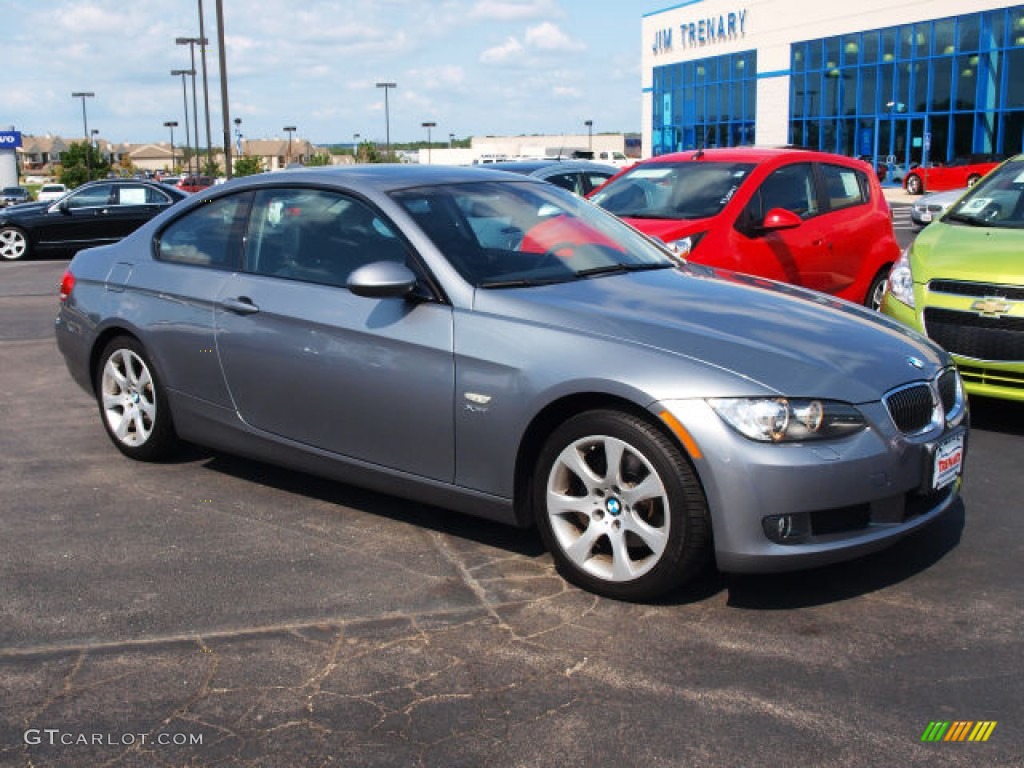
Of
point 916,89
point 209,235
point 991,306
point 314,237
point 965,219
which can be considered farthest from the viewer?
point 916,89

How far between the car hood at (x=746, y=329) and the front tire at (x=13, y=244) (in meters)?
16.6

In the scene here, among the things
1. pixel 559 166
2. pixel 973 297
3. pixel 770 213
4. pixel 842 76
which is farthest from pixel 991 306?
pixel 842 76

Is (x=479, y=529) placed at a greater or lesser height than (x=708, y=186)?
lesser

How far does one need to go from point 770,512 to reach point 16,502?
3584 millimetres

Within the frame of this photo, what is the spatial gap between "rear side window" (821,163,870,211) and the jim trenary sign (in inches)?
1678

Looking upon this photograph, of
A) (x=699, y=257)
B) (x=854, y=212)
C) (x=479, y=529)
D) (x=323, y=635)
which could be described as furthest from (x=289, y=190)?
(x=854, y=212)

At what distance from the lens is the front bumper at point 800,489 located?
12.0 feet

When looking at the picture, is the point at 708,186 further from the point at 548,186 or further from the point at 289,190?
the point at 289,190

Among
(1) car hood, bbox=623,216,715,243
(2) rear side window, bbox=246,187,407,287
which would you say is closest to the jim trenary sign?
(1) car hood, bbox=623,216,715,243

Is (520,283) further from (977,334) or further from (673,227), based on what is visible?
(673,227)

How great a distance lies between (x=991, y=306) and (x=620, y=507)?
3179 millimetres

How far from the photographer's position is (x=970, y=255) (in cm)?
644

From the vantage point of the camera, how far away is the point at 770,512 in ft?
12.0

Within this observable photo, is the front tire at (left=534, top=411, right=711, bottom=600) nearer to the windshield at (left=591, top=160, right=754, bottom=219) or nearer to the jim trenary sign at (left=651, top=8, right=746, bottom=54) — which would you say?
the windshield at (left=591, top=160, right=754, bottom=219)
